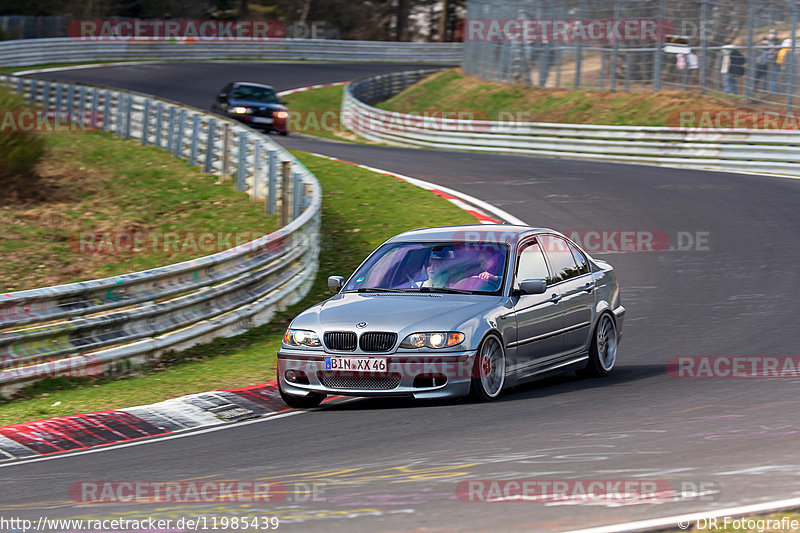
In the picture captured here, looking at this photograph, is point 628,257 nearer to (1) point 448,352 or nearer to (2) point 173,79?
(1) point 448,352

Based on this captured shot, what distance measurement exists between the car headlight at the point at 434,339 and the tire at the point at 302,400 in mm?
897

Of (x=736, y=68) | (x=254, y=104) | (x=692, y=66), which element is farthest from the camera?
(x=254, y=104)

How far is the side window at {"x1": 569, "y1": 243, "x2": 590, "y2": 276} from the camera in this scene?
10.5 meters

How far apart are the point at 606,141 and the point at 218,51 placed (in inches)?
1333

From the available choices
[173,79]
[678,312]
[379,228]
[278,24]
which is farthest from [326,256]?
[278,24]

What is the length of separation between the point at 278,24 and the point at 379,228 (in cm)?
5099

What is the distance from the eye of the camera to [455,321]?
8648mm

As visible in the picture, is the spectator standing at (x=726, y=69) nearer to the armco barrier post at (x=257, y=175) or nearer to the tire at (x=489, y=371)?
the armco barrier post at (x=257, y=175)

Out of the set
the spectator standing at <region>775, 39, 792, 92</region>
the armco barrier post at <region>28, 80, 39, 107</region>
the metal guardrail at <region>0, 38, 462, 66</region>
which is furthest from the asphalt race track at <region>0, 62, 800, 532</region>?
the metal guardrail at <region>0, 38, 462, 66</region>

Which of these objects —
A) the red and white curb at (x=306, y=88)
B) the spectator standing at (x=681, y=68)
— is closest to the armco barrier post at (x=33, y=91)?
the red and white curb at (x=306, y=88)

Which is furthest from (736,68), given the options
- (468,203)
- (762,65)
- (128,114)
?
(128,114)

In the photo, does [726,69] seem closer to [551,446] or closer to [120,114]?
[120,114]

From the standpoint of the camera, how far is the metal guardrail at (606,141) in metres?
24.5

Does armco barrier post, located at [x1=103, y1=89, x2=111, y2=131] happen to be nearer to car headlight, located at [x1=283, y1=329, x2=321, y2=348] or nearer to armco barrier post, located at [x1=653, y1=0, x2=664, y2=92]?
armco barrier post, located at [x1=653, y1=0, x2=664, y2=92]
